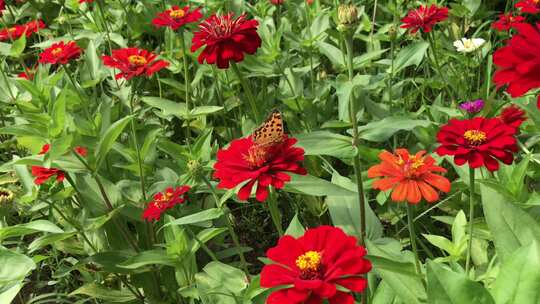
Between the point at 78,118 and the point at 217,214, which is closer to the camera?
the point at 217,214

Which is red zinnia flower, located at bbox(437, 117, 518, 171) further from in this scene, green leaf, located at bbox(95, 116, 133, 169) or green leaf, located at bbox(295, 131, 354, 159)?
green leaf, located at bbox(95, 116, 133, 169)

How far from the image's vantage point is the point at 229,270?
126 centimetres

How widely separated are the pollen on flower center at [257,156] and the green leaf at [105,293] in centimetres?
75

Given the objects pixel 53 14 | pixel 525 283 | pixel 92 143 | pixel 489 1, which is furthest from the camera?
pixel 53 14

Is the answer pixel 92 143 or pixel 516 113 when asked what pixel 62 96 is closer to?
pixel 92 143

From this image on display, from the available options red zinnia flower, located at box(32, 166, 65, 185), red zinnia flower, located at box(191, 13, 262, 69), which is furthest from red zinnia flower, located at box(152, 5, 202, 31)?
red zinnia flower, located at box(32, 166, 65, 185)

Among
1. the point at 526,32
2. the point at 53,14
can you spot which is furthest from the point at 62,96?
the point at 53,14

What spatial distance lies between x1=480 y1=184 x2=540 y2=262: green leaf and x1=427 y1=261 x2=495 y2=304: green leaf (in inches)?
9.5

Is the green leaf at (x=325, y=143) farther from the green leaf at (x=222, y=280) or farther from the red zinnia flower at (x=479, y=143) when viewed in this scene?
the green leaf at (x=222, y=280)

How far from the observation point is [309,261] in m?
0.76

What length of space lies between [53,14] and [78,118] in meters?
1.83

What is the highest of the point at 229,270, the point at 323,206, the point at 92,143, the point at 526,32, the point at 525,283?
the point at 526,32

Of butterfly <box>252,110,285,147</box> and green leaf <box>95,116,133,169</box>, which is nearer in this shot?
butterfly <box>252,110,285,147</box>

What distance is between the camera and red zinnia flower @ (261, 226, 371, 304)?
0.71 m
